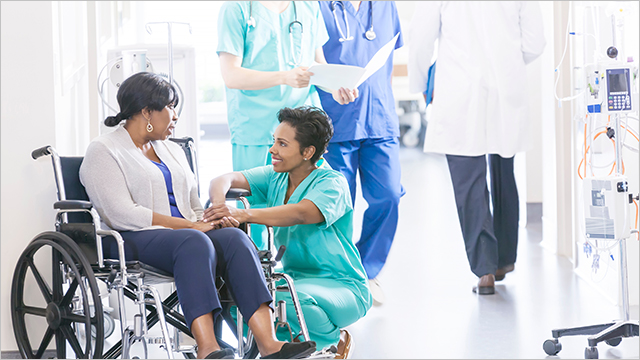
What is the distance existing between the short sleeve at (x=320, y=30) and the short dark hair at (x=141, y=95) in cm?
88

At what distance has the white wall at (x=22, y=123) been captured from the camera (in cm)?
235

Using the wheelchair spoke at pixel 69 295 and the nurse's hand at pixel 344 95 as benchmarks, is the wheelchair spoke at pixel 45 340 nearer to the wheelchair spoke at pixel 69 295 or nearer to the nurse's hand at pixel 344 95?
the wheelchair spoke at pixel 69 295

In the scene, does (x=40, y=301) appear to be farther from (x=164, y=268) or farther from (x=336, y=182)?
(x=336, y=182)

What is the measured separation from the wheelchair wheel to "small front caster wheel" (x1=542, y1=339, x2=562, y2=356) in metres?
1.41

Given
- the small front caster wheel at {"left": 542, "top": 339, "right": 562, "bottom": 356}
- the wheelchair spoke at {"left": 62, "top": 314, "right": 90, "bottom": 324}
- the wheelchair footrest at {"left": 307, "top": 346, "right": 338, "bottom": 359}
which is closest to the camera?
the wheelchair footrest at {"left": 307, "top": 346, "right": 338, "bottom": 359}

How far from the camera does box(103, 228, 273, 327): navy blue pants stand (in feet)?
5.84

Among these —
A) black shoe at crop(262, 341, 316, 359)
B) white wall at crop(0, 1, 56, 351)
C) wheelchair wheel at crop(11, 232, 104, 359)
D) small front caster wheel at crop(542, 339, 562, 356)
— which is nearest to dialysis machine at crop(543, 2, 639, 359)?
small front caster wheel at crop(542, 339, 562, 356)

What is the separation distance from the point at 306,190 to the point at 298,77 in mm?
531

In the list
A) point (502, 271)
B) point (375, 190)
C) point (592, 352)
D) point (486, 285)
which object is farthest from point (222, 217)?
point (502, 271)

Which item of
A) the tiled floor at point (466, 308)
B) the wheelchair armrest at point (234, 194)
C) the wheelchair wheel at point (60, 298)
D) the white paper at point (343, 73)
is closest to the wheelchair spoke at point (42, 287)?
the wheelchair wheel at point (60, 298)

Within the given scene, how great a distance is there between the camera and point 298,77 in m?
2.50

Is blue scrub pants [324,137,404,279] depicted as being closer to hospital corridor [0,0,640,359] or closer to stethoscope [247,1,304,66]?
hospital corridor [0,0,640,359]

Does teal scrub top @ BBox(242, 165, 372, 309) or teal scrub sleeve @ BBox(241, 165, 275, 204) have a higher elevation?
teal scrub sleeve @ BBox(241, 165, 275, 204)

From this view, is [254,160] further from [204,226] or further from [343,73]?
[204,226]
